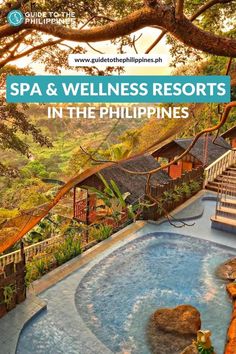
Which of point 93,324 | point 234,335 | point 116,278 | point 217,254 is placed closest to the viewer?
point 234,335

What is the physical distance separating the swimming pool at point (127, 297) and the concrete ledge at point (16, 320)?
120mm

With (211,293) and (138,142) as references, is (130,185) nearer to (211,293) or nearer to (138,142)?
(211,293)

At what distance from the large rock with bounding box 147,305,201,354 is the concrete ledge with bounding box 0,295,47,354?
204 centimetres

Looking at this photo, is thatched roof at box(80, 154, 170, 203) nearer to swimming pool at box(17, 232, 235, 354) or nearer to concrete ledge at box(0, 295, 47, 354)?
swimming pool at box(17, 232, 235, 354)

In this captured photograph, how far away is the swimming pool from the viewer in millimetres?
5684

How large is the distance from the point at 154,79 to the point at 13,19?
3.17 m

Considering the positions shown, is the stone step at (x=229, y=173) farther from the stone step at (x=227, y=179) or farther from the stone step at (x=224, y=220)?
the stone step at (x=224, y=220)

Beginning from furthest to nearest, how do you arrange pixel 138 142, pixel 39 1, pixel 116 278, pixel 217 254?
1. pixel 138 142
2. pixel 217 254
3. pixel 116 278
4. pixel 39 1

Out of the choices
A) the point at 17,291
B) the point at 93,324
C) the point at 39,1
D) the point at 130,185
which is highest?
the point at 39,1

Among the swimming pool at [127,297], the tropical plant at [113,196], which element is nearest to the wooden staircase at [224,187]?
the swimming pool at [127,297]

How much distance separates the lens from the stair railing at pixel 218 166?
1495 cm

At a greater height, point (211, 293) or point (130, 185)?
point (130, 185)

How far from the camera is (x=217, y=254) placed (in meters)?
9.43

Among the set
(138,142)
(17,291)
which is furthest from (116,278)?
(138,142)
